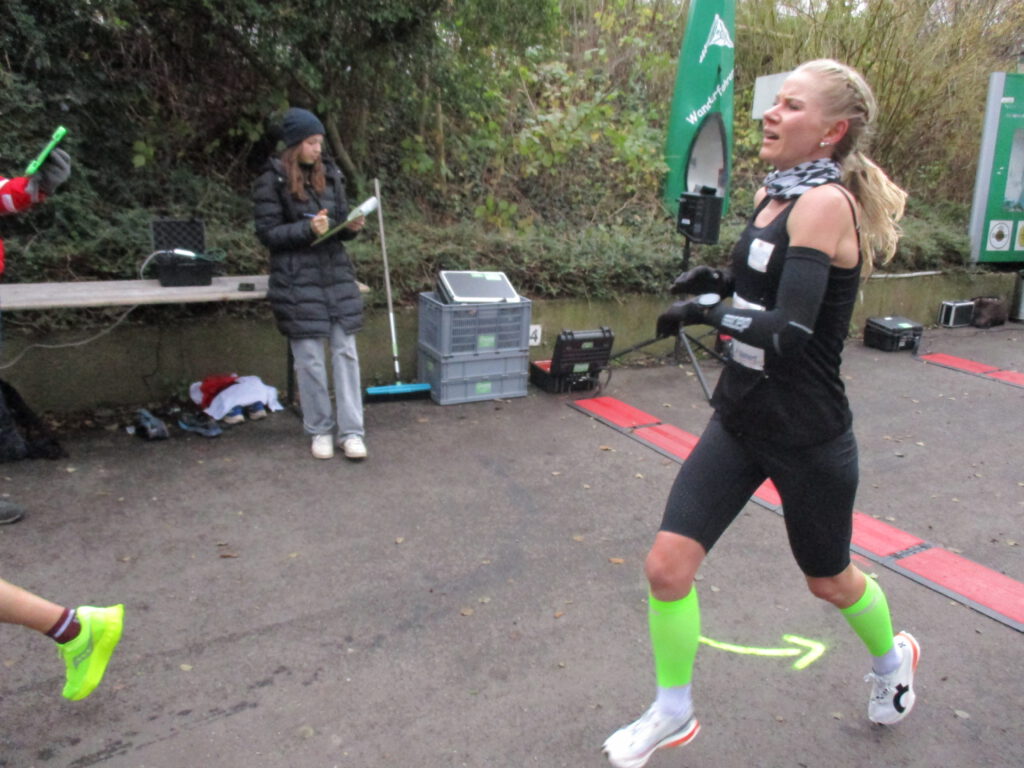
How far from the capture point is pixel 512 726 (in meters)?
2.59

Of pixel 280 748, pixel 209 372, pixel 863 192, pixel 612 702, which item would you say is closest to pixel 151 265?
pixel 209 372

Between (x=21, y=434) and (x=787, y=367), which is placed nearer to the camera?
(x=787, y=367)

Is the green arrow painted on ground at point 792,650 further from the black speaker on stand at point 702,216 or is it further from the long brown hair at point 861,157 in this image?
the black speaker on stand at point 702,216

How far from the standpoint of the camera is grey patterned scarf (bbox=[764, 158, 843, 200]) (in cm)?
206

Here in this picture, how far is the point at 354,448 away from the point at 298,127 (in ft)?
5.90

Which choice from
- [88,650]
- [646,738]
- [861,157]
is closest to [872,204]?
[861,157]

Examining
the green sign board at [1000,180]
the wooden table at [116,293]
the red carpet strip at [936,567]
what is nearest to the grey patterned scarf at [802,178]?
the red carpet strip at [936,567]

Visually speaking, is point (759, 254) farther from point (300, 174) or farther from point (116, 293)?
point (116, 293)

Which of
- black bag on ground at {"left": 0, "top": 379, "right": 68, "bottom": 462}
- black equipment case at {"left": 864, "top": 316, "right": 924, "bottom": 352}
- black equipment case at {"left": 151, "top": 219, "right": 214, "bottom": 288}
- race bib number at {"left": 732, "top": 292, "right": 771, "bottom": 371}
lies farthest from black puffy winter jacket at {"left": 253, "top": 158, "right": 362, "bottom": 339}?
black equipment case at {"left": 864, "top": 316, "right": 924, "bottom": 352}

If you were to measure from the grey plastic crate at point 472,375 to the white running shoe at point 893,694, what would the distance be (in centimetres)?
365

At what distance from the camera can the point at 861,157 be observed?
87.0 inches

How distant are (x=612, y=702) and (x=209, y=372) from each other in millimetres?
3832

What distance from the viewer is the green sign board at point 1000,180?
30.5 feet

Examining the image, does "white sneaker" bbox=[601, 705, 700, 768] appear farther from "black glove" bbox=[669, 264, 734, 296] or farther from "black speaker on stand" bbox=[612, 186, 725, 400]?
"black speaker on stand" bbox=[612, 186, 725, 400]
